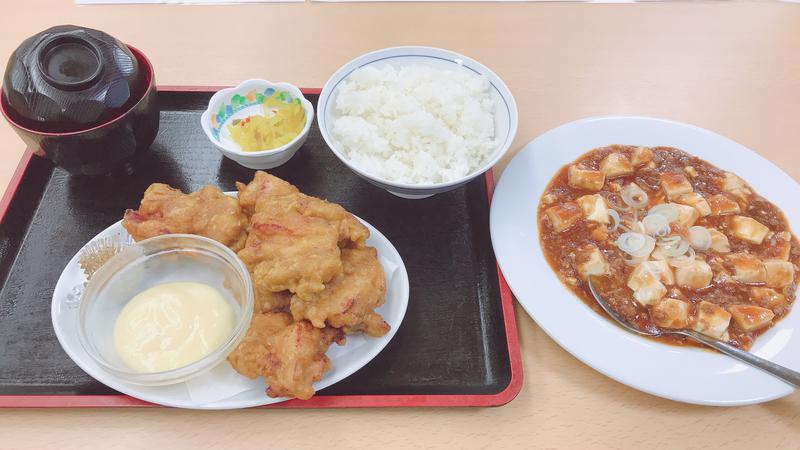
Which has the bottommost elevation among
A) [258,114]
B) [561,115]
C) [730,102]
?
[258,114]

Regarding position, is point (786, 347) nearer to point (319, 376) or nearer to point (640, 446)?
point (640, 446)

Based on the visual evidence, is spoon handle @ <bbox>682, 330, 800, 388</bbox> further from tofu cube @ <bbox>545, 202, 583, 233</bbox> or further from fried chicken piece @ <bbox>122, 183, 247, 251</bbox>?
fried chicken piece @ <bbox>122, 183, 247, 251</bbox>

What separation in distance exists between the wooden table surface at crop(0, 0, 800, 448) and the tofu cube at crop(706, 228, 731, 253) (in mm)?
696

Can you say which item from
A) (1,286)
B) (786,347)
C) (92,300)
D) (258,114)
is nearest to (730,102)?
(786,347)

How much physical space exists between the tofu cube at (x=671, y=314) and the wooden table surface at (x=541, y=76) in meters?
0.32

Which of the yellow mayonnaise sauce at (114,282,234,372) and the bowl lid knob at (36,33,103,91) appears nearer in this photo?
the yellow mayonnaise sauce at (114,282,234,372)

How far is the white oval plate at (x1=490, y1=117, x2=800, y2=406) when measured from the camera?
195cm

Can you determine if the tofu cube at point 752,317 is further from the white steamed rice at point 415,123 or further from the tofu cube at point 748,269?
the white steamed rice at point 415,123

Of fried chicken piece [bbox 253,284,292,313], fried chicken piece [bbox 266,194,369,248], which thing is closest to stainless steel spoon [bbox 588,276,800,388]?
fried chicken piece [bbox 266,194,369,248]

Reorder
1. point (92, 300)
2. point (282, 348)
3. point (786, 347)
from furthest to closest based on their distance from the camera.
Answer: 1. point (786, 347)
2. point (92, 300)
3. point (282, 348)

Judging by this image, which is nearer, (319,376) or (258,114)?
(319,376)

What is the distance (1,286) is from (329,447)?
1613 mm

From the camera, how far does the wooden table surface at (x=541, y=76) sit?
1.93 metres

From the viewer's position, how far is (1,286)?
2.19 m
